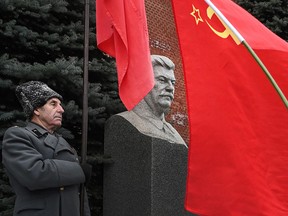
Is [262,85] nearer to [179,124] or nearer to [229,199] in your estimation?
[229,199]

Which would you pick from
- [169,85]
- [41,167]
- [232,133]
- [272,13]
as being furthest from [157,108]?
[272,13]

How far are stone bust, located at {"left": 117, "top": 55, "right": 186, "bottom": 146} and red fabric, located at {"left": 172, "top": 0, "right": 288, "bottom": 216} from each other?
1509mm

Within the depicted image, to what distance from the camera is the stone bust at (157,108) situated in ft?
17.4

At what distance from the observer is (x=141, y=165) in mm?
5008

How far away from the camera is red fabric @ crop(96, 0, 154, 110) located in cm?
421

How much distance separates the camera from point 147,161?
497 cm

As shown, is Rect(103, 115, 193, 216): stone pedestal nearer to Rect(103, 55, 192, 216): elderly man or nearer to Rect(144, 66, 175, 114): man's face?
Rect(103, 55, 192, 216): elderly man

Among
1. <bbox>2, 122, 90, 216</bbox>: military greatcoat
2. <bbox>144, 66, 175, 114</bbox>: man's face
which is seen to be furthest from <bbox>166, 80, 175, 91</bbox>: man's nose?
<bbox>2, 122, 90, 216</bbox>: military greatcoat

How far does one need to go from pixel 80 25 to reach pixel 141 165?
1.85 meters

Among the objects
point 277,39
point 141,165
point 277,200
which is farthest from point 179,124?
point 277,200

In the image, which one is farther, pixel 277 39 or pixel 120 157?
pixel 120 157

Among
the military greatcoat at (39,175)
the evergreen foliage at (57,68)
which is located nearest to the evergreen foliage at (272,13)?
the evergreen foliage at (57,68)

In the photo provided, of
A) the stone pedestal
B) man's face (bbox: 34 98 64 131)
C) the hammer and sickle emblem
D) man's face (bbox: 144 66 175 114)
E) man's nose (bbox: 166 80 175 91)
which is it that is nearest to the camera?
the hammer and sickle emblem

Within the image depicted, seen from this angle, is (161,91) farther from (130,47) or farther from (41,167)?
(41,167)
